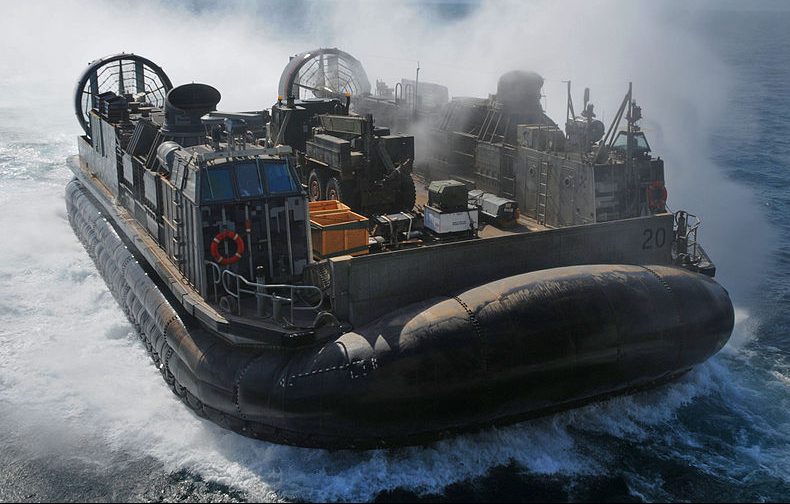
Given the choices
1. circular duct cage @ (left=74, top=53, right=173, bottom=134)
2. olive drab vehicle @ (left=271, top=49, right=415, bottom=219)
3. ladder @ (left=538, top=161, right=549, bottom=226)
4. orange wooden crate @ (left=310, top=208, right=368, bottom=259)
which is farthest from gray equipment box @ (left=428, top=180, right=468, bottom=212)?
circular duct cage @ (left=74, top=53, right=173, bottom=134)

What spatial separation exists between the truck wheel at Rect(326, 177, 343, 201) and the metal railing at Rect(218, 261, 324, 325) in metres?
4.33

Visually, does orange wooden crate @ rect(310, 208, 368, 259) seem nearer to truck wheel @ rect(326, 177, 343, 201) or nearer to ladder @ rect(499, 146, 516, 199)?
truck wheel @ rect(326, 177, 343, 201)

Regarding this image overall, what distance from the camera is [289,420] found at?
397 inches

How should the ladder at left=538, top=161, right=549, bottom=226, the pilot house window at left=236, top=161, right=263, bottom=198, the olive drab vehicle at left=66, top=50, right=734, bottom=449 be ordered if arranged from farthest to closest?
the ladder at left=538, top=161, right=549, bottom=226, the pilot house window at left=236, top=161, right=263, bottom=198, the olive drab vehicle at left=66, top=50, right=734, bottom=449

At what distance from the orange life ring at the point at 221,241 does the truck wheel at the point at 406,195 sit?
523 centimetres

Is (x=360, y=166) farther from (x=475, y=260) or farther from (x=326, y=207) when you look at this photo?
(x=475, y=260)

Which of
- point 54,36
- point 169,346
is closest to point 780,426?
point 169,346

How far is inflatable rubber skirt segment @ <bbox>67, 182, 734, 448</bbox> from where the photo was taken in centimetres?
994

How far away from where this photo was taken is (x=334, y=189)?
1588 cm

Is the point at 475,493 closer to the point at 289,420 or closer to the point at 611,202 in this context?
the point at 289,420

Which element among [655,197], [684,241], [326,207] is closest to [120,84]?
[326,207]

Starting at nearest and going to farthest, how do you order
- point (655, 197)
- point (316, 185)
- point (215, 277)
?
point (215, 277) → point (655, 197) → point (316, 185)

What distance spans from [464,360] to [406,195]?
6.41 metres

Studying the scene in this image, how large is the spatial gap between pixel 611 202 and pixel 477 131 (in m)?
4.96
